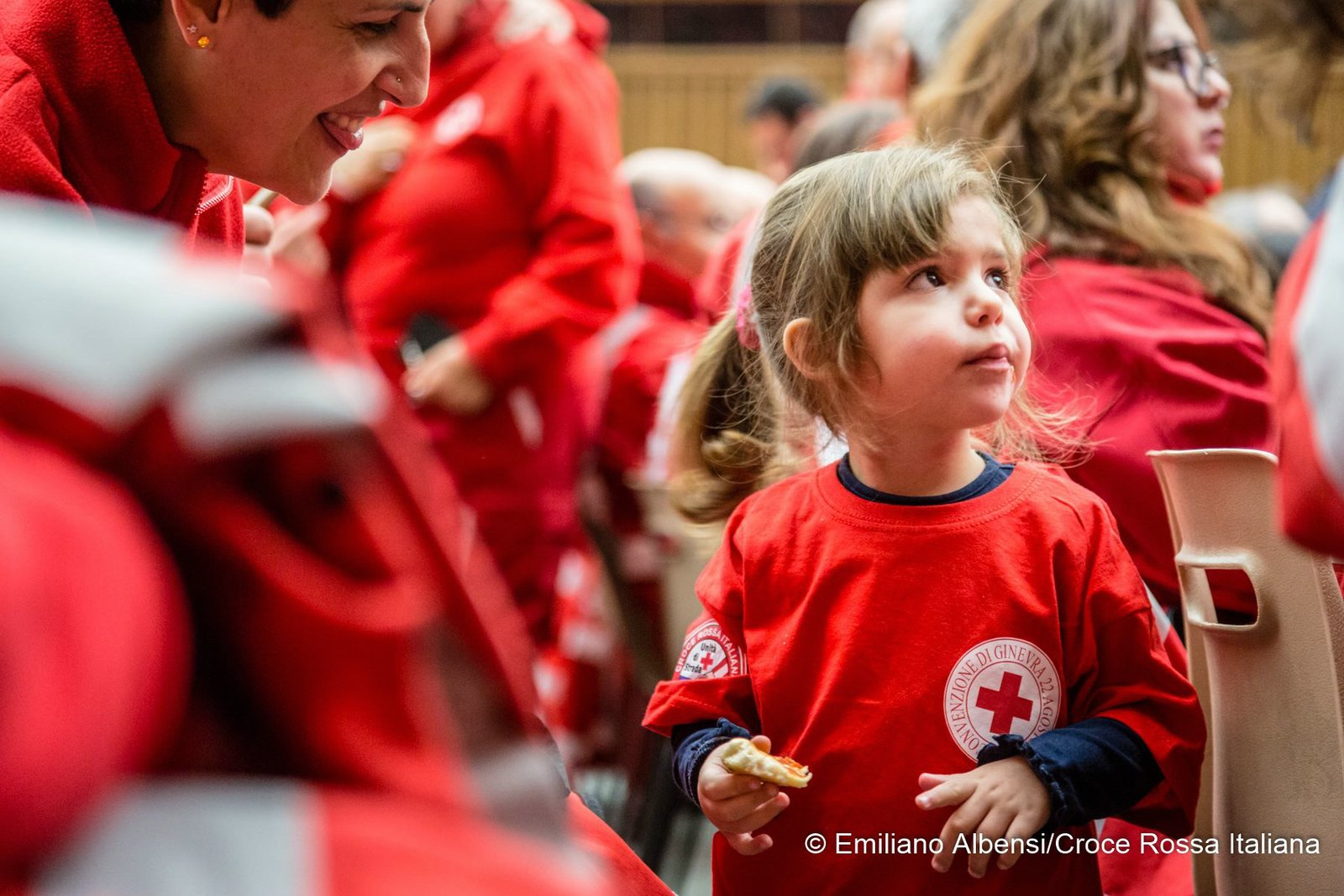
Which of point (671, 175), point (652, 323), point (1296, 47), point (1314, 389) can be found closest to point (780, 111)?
point (671, 175)

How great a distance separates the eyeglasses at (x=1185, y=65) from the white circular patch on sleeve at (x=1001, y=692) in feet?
2.96

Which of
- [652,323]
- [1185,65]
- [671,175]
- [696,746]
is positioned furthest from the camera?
[671,175]

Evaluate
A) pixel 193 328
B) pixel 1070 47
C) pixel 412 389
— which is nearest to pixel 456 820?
pixel 193 328

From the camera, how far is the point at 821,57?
834 centimetres

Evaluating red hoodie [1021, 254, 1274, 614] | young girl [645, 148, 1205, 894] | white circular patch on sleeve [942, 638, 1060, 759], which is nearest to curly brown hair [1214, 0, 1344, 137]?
red hoodie [1021, 254, 1274, 614]

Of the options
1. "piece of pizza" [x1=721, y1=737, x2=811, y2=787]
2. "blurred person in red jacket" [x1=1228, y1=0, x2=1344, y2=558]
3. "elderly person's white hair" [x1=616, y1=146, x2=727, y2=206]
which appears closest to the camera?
"blurred person in red jacket" [x1=1228, y1=0, x2=1344, y2=558]

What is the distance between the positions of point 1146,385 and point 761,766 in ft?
2.24

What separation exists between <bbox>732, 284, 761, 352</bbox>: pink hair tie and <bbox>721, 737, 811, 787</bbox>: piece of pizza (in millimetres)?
466

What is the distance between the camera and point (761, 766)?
1.15 m

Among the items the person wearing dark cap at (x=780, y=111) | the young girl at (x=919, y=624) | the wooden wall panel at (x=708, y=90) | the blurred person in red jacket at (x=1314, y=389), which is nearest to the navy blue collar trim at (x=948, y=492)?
the young girl at (x=919, y=624)

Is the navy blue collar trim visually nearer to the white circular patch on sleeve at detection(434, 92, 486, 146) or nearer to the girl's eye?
the girl's eye

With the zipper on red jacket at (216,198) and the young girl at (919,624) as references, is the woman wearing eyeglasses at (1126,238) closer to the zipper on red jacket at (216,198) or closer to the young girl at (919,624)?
the young girl at (919,624)

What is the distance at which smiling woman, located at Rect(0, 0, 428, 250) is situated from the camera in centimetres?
123

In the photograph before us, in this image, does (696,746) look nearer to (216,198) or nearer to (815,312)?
(815,312)
